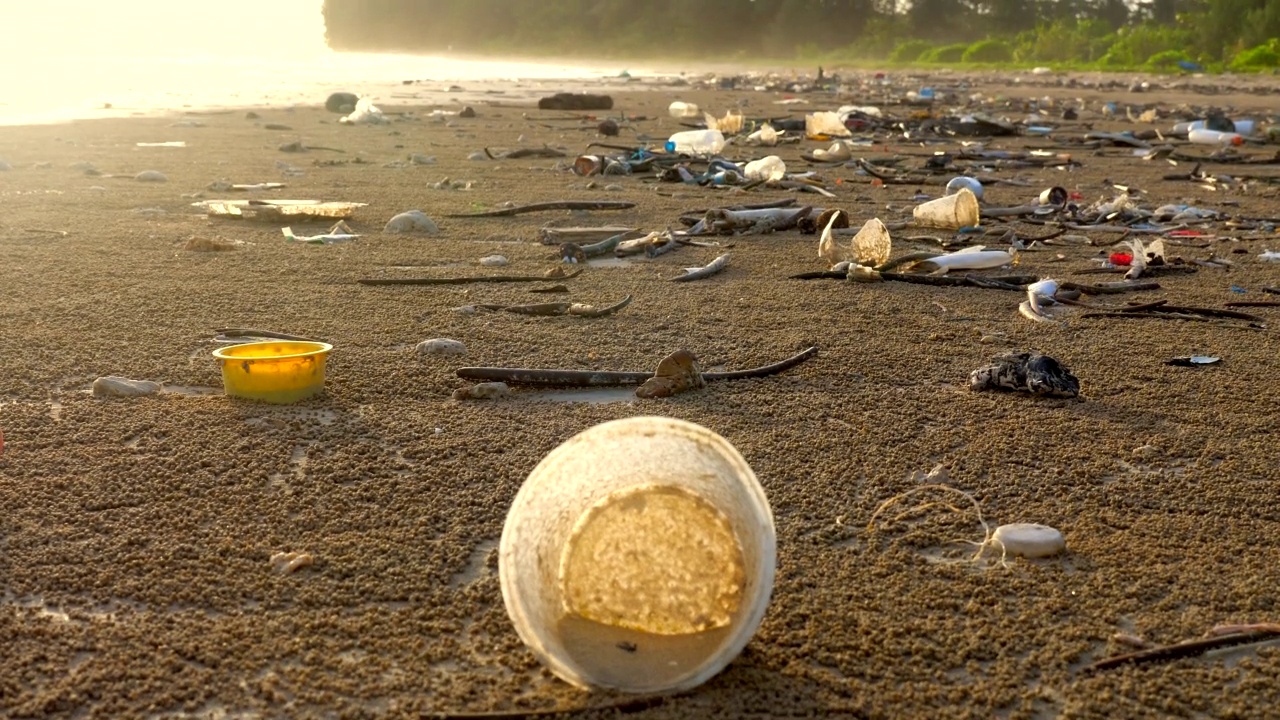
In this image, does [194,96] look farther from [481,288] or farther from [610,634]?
[610,634]

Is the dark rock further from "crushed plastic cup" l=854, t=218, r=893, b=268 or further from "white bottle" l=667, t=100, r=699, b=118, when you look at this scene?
"crushed plastic cup" l=854, t=218, r=893, b=268

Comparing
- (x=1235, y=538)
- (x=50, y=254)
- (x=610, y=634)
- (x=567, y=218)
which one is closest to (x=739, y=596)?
(x=610, y=634)

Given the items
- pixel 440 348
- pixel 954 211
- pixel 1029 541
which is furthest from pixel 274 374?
pixel 954 211

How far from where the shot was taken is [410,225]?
6.72 metres

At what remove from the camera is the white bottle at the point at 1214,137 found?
12070 millimetres

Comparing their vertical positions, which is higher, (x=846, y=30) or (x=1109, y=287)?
(x=846, y=30)

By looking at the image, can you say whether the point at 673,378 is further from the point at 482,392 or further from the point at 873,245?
the point at 873,245

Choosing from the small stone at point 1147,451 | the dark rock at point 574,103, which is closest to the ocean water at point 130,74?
the dark rock at point 574,103

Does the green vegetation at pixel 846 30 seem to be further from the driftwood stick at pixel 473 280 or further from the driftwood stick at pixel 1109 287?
the driftwood stick at pixel 473 280

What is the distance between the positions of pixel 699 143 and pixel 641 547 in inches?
356

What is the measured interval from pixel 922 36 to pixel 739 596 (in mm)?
52663

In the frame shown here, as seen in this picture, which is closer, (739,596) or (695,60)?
(739,596)

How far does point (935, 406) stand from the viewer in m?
3.70

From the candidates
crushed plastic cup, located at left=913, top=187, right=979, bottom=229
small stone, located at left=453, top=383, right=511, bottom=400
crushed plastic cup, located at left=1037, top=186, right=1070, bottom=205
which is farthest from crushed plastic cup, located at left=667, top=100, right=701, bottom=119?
small stone, located at left=453, top=383, right=511, bottom=400
